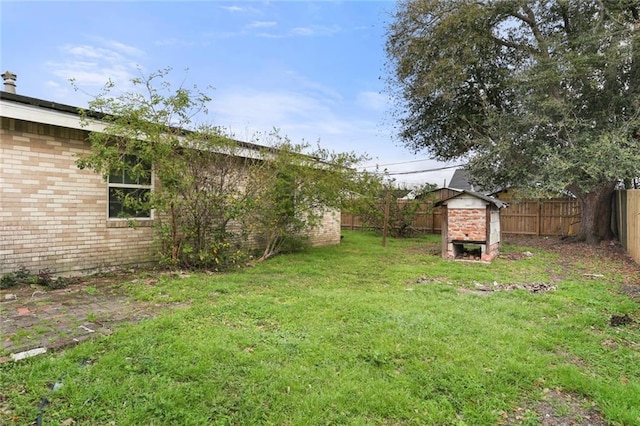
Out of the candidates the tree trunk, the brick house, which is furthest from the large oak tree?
the brick house

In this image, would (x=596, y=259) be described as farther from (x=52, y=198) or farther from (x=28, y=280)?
(x=28, y=280)

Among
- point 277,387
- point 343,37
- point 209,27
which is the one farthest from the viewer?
point 343,37

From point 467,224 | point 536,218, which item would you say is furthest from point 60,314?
point 536,218

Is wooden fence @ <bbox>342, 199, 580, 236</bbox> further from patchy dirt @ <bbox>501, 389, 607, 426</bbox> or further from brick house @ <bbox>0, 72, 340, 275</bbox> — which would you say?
patchy dirt @ <bbox>501, 389, 607, 426</bbox>

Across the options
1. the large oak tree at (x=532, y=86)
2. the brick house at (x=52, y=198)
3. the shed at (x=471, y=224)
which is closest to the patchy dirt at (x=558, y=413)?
the shed at (x=471, y=224)

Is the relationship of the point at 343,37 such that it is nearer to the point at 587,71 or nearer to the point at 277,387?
the point at 587,71

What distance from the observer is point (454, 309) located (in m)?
4.81

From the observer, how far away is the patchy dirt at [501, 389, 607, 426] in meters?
2.52

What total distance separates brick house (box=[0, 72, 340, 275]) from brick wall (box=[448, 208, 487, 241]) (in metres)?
7.65

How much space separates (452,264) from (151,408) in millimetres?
7570

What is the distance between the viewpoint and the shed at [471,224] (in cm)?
914

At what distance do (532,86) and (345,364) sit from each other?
34.2 ft

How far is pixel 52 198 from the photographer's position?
6.14 meters

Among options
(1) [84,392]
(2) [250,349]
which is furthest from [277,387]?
(1) [84,392]
